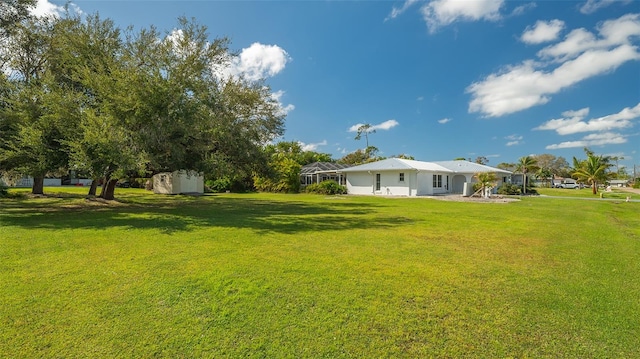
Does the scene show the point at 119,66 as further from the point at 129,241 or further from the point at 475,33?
the point at 475,33

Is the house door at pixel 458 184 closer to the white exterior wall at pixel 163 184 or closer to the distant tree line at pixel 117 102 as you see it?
the distant tree line at pixel 117 102

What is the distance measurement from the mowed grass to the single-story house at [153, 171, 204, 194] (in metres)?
21.8

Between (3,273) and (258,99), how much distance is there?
13.7 m

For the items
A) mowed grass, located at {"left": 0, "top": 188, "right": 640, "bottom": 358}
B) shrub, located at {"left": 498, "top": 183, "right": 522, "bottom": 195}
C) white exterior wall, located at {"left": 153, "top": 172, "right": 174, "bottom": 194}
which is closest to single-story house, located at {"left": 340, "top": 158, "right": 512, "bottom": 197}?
shrub, located at {"left": 498, "top": 183, "right": 522, "bottom": 195}

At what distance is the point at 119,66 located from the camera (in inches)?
511

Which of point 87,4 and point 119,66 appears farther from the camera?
point 87,4

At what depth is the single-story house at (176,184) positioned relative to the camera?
94.6 feet

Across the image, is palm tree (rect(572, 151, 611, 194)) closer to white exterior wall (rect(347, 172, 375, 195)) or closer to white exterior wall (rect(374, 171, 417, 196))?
white exterior wall (rect(374, 171, 417, 196))

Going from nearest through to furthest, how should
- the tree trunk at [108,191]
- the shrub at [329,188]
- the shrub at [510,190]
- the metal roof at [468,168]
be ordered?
the tree trunk at [108,191], the shrub at [510,190], the shrub at [329,188], the metal roof at [468,168]

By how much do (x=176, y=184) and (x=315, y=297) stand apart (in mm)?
28062

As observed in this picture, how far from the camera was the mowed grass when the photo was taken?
2.99 m

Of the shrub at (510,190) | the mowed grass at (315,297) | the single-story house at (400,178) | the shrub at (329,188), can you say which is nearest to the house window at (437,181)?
the single-story house at (400,178)

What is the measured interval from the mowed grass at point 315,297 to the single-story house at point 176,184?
2181 centimetres

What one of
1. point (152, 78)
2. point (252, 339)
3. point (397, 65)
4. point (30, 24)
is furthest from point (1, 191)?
point (397, 65)
